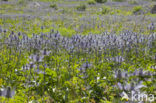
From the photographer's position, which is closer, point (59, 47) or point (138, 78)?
point (138, 78)

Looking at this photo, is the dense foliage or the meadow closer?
the meadow

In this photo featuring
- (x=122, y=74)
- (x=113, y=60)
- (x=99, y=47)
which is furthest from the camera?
(x=99, y=47)

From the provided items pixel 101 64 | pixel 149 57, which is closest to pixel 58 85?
pixel 101 64

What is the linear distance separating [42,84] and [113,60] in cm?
135

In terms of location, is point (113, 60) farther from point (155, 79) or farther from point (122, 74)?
point (122, 74)

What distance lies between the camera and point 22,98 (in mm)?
2559

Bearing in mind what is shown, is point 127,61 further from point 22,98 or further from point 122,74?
point 22,98

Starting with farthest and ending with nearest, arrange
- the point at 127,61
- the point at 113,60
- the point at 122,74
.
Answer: the point at 127,61 < the point at 113,60 < the point at 122,74

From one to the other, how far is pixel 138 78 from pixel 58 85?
1.30 meters

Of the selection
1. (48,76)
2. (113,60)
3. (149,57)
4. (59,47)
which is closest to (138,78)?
(113,60)

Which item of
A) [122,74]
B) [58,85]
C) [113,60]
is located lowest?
[58,85]

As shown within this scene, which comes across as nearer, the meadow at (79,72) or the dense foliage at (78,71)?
the meadow at (79,72)

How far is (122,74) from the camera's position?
2164 mm

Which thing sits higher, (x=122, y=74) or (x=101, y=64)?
(x=122, y=74)
